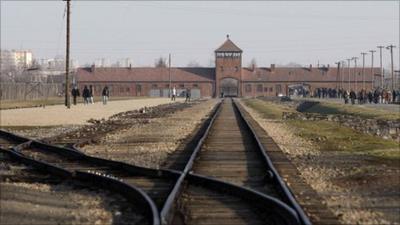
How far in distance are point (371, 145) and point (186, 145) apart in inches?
225

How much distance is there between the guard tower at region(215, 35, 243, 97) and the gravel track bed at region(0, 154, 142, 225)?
146 m

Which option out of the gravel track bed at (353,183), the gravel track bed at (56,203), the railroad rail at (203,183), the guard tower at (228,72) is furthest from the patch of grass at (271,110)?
the guard tower at (228,72)

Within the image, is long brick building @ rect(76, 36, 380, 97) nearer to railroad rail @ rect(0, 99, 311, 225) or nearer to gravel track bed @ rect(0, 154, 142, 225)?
railroad rail @ rect(0, 99, 311, 225)

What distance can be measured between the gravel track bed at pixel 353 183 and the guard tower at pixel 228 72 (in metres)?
139

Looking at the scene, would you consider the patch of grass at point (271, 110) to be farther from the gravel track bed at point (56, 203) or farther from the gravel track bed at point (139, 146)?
the gravel track bed at point (56, 203)

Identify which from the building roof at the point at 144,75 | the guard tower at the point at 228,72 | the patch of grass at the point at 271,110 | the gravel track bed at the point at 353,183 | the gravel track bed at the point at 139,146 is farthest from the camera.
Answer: the building roof at the point at 144,75

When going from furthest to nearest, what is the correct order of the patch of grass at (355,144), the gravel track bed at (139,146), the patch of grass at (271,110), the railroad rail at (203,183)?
the patch of grass at (271,110) < the patch of grass at (355,144) < the gravel track bed at (139,146) < the railroad rail at (203,183)

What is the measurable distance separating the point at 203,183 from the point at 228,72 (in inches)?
5845

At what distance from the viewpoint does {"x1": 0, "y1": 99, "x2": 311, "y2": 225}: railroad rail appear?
9734 mm

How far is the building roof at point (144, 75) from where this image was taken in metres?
163

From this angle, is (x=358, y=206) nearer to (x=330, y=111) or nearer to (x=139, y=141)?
(x=139, y=141)

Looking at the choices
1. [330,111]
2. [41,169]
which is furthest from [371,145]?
[330,111]

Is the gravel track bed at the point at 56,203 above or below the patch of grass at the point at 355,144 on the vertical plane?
below

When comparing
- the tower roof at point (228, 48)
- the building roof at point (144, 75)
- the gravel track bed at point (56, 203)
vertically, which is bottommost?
the gravel track bed at point (56, 203)
